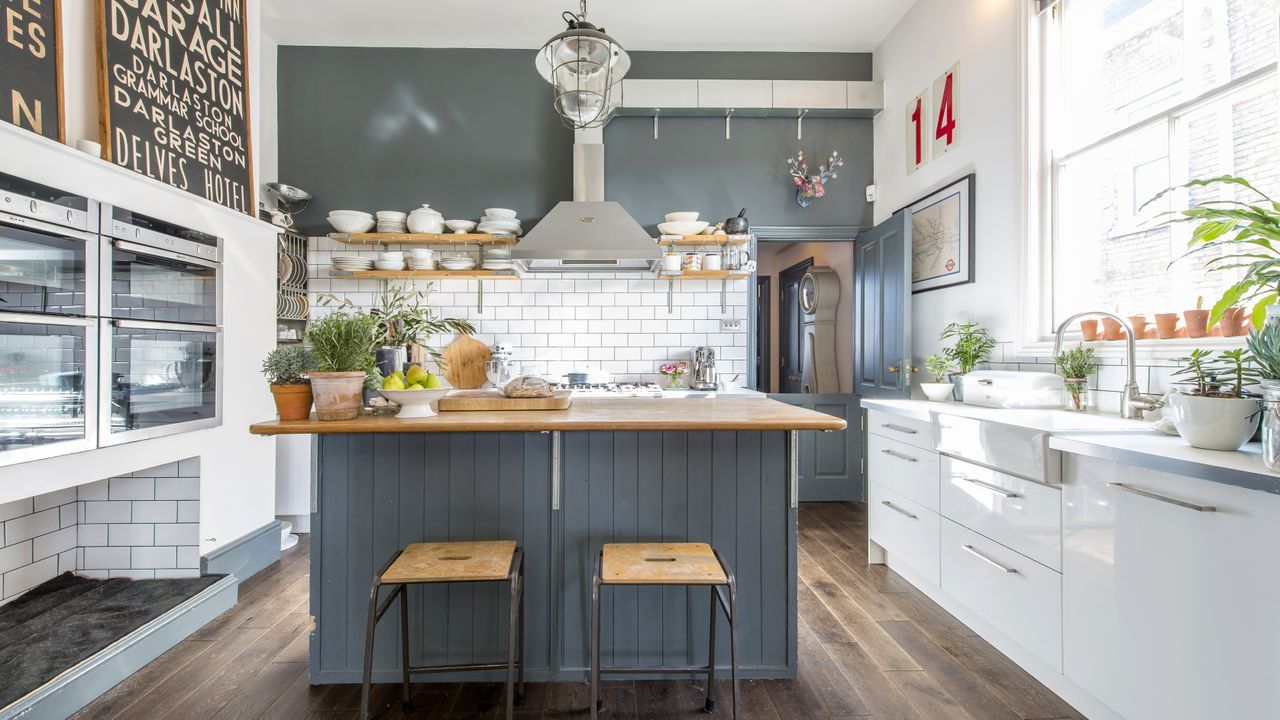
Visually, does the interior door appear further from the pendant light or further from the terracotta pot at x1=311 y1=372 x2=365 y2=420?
the terracotta pot at x1=311 y1=372 x2=365 y2=420

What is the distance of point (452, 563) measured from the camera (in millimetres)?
1640

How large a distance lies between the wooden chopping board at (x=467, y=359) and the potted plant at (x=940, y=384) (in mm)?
3011

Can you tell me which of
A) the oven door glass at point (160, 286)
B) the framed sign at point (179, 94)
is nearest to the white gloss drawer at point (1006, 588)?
the oven door glass at point (160, 286)

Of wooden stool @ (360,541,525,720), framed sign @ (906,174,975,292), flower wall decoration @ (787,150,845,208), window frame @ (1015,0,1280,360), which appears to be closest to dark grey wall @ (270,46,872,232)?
flower wall decoration @ (787,150,845,208)

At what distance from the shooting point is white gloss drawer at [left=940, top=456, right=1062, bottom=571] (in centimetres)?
187

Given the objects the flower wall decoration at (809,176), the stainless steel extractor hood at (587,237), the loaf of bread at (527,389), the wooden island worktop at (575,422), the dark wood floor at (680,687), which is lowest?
the dark wood floor at (680,687)

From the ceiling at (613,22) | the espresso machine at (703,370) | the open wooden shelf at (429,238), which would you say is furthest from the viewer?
the espresso machine at (703,370)

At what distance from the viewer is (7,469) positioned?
186cm

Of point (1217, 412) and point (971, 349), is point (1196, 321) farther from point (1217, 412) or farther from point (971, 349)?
point (971, 349)

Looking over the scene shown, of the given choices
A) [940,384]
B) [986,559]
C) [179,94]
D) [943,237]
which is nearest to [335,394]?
[179,94]

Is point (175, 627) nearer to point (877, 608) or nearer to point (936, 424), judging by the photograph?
point (877, 608)

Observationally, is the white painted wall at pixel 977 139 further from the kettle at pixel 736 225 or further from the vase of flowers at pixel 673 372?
the vase of flowers at pixel 673 372

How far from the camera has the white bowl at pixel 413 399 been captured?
6.05 ft

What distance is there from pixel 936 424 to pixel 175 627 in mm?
3340
